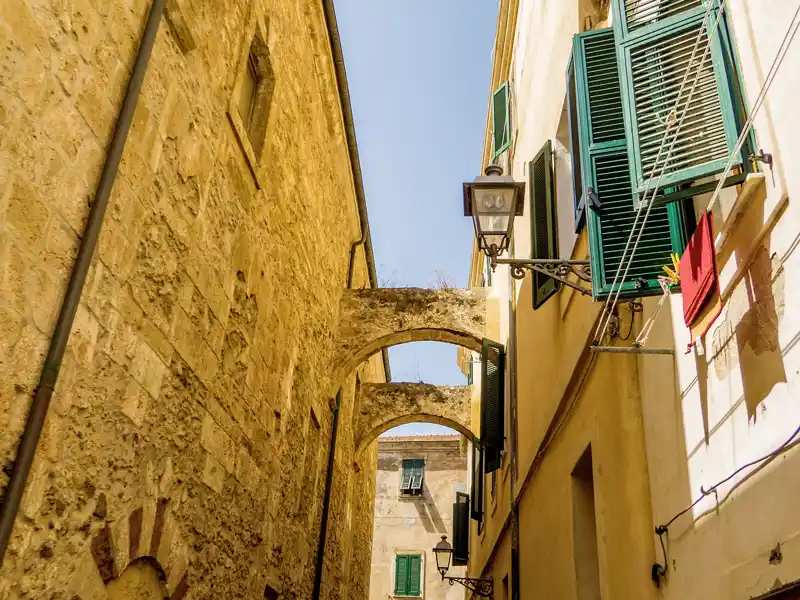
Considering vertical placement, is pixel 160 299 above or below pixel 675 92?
below

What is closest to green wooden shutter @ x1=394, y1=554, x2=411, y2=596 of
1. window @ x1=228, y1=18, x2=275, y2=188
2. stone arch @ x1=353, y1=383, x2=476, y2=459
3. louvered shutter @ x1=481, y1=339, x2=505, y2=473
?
stone arch @ x1=353, y1=383, x2=476, y2=459

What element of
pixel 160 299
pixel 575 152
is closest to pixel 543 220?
pixel 575 152

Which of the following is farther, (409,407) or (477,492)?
(477,492)

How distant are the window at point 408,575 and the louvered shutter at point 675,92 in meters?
19.0

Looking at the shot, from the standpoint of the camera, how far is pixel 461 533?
16.5 meters

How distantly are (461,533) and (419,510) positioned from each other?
5.12m

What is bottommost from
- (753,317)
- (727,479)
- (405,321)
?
A: (727,479)

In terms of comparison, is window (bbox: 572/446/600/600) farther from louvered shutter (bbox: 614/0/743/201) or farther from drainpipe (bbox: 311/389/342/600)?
drainpipe (bbox: 311/389/342/600)

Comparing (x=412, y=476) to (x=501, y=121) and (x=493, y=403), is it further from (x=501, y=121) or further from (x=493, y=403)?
(x=501, y=121)

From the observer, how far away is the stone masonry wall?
2770mm

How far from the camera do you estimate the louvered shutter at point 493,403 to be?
28.4ft

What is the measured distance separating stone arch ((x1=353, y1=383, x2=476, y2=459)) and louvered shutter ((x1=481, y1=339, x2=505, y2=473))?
2538 millimetres

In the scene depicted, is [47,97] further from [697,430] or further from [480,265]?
[480,265]

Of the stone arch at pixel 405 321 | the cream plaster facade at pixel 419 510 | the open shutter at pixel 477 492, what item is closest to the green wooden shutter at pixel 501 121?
the stone arch at pixel 405 321
